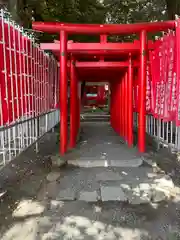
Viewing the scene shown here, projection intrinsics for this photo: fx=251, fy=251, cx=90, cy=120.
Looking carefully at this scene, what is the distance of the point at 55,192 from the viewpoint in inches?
172

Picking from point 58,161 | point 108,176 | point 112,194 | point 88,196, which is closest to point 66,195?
point 88,196

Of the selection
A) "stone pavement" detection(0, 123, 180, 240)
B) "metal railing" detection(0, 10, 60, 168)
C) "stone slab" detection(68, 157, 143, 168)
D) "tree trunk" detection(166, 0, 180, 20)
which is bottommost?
"stone pavement" detection(0, 123, 180, 240)

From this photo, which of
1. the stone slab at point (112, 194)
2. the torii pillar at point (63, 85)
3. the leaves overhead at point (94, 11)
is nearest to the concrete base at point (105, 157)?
the torii pillar at point (63, 85)

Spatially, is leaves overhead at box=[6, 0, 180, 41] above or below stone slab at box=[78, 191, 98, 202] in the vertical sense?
above

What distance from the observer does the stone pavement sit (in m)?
3.19

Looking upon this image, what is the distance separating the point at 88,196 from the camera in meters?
4.22

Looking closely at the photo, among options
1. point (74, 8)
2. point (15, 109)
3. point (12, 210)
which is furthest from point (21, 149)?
point (74, 8)

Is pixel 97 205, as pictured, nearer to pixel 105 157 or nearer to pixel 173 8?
pixel 105 157

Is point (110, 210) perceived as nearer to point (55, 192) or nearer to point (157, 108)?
point (55, 192)

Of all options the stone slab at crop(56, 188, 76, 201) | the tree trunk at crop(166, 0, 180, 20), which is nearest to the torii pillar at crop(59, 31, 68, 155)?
the stone slab at crop(56, 188, 76, 201)

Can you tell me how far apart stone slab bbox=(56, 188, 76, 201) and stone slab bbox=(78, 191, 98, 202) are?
0.13 m

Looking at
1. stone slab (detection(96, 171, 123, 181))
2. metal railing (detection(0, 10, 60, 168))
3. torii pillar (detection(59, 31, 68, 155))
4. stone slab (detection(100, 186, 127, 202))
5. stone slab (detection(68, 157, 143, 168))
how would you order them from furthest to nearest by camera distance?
1. torii pillar (detection(59, 31, 68, 155))
2. stone slab (detection(68, 157, 143, 168))
3. stone slab (detection(96, 171, 123, 181))
4. stone slab (detection(100, 186, 127, 202))
5. metal railing (detection(0, 10, 60, 168))

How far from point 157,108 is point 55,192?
11.3ft

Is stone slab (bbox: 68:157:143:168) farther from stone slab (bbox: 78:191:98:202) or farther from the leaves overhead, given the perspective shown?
the leaves overhead
